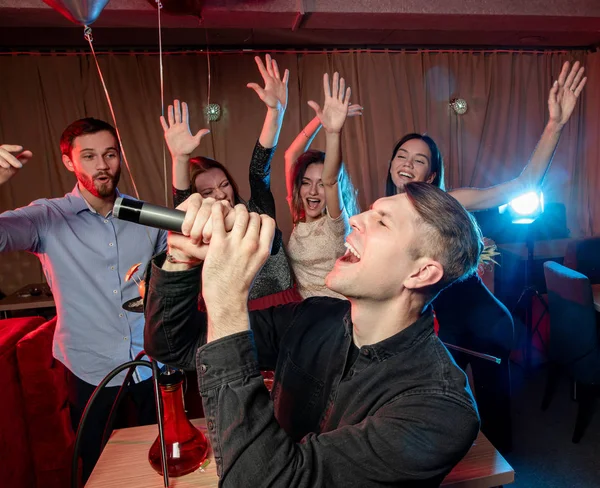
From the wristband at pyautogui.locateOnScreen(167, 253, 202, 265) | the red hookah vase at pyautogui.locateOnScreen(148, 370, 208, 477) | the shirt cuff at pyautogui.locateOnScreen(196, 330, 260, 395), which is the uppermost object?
the wristband at pyautogui.locateOnScreen(167, 253, 202, 265)

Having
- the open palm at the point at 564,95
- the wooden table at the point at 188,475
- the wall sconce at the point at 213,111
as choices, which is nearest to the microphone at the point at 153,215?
the wooden table at the point at 188,475

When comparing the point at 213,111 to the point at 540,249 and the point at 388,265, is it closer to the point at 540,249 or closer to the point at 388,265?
the point at 540,249

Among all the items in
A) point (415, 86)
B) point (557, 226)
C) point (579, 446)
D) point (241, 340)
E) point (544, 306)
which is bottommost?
point (579, 446)

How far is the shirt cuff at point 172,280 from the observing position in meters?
0.98

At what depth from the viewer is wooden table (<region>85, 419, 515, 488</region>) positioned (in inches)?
42.2

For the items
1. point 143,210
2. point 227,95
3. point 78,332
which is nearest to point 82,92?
point 227,95

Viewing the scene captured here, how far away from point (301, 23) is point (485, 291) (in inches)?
107

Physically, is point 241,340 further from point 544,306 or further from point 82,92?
point 82,92

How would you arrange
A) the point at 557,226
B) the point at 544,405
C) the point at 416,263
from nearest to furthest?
the point at 416,263
the point at 544,405
the point at 557,226

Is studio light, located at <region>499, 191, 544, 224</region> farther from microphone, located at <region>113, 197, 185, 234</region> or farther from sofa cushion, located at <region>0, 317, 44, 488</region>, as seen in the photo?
microphone, located at <region>113, 197, 185, 234</region>

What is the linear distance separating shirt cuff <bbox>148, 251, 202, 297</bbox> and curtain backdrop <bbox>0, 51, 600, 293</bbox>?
3.95 m

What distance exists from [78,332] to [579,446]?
9.21ft

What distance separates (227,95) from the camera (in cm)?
481

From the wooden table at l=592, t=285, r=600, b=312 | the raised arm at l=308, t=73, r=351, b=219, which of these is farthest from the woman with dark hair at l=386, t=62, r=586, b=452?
the wooden table at l=592, t=285, r=600, b=312
